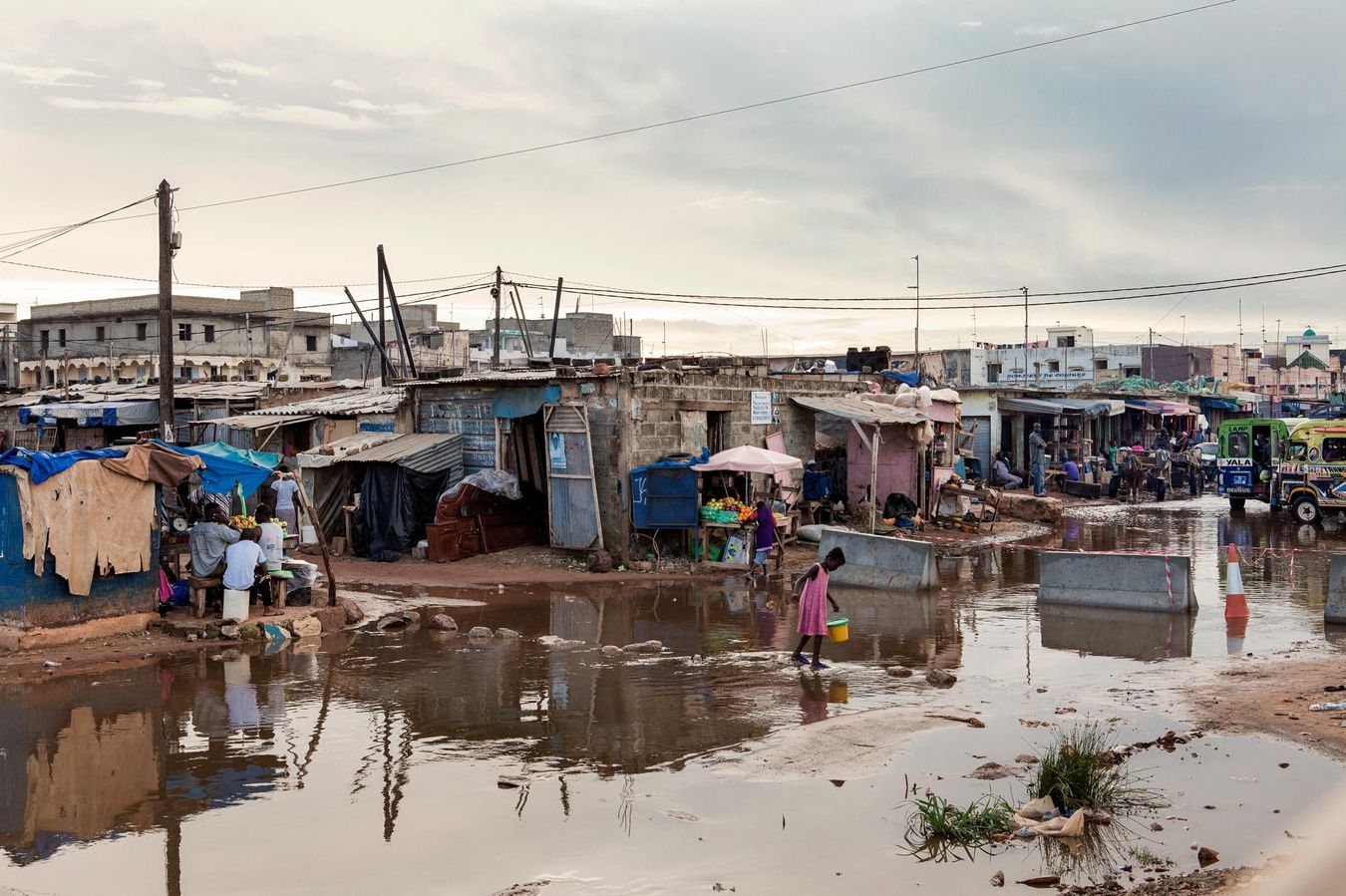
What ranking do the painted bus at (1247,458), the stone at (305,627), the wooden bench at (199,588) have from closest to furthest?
1. the stone at (305,627)
2. the wooden bench at (199,588)
3. the painted bus at (1247,458)

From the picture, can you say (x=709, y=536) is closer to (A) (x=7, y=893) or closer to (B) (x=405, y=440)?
(B) (x=405, y=440)

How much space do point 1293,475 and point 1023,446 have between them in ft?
40.1

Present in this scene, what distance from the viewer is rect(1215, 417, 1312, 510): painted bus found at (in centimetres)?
3111

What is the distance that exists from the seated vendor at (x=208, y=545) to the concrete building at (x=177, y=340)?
40430 mm

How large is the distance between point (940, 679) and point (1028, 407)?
2860 cm

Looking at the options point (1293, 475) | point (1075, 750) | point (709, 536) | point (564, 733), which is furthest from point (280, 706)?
point (1293, 475)

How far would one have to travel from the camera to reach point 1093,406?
131ft

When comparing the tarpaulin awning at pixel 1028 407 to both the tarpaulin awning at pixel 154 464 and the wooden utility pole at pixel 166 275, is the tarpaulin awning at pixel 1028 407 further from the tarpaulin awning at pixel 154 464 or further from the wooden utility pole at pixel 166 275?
the tarpaulin awning at pixel 154 464

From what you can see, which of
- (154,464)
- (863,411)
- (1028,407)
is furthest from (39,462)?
(1028,407)

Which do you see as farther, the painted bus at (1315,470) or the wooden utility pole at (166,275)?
the painted bus at (1315,470)

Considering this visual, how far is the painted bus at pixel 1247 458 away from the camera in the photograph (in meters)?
31.1

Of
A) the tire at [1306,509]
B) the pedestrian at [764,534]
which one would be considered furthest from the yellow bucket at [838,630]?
the tire at [1306,509]

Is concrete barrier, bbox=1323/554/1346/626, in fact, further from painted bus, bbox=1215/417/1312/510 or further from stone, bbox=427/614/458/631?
painted bus, bbox=1215/417/1312/510

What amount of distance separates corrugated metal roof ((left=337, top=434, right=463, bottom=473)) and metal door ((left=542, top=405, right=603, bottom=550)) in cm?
227
